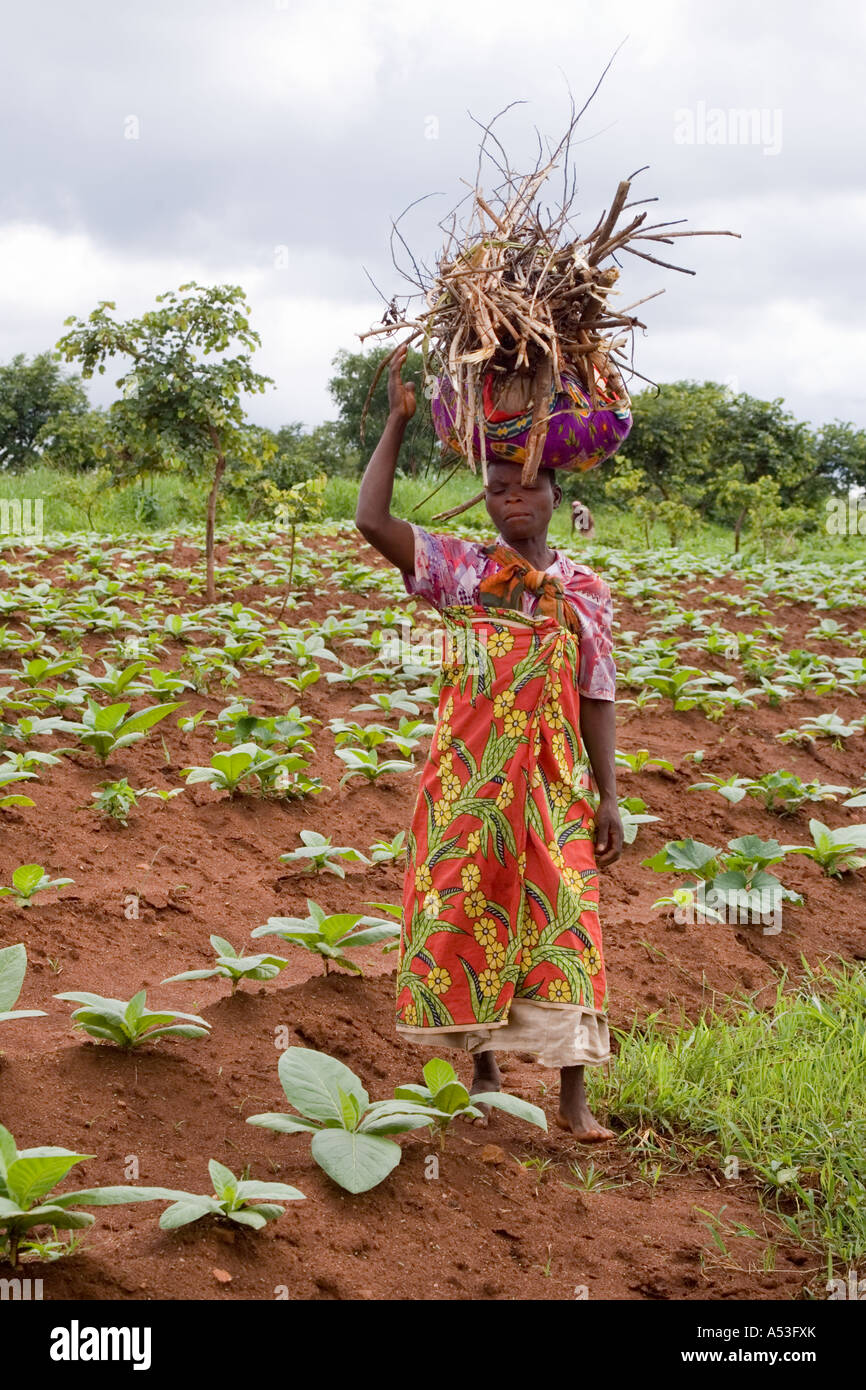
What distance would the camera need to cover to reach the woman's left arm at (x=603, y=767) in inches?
105

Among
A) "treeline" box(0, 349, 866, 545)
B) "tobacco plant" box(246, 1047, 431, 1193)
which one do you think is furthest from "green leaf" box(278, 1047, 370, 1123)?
"treeline" box(0, 349, 866, 545)

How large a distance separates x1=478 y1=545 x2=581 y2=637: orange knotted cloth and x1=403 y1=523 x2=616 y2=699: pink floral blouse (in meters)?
0.02

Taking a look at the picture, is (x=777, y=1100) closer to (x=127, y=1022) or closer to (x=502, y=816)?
(x=502, y=816)

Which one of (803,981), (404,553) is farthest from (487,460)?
(803,981)

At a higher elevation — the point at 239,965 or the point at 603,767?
the point at 603,767

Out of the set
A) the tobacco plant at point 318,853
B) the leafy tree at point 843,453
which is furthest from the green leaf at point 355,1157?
the leafy tree at point 843,453

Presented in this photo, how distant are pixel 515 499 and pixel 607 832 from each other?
0.76 m

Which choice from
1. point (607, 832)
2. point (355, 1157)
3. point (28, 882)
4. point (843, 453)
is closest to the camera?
point (355, 1157)

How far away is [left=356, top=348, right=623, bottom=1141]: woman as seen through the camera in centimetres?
244

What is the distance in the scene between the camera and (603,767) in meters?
2.67

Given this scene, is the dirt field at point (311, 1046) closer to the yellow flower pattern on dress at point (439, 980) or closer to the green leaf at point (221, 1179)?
the green leaf at point (221, 1179)

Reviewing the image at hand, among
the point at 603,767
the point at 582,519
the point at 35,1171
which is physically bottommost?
the point at 35,1171

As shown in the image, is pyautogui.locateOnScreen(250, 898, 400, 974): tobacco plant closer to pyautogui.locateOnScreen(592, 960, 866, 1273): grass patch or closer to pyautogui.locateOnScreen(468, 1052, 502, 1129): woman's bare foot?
pyautogui.locateOnScreen(468, 1052, 502, 1129): woman's bare foot

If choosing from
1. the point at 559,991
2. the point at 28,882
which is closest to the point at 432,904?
the point at 559,991
